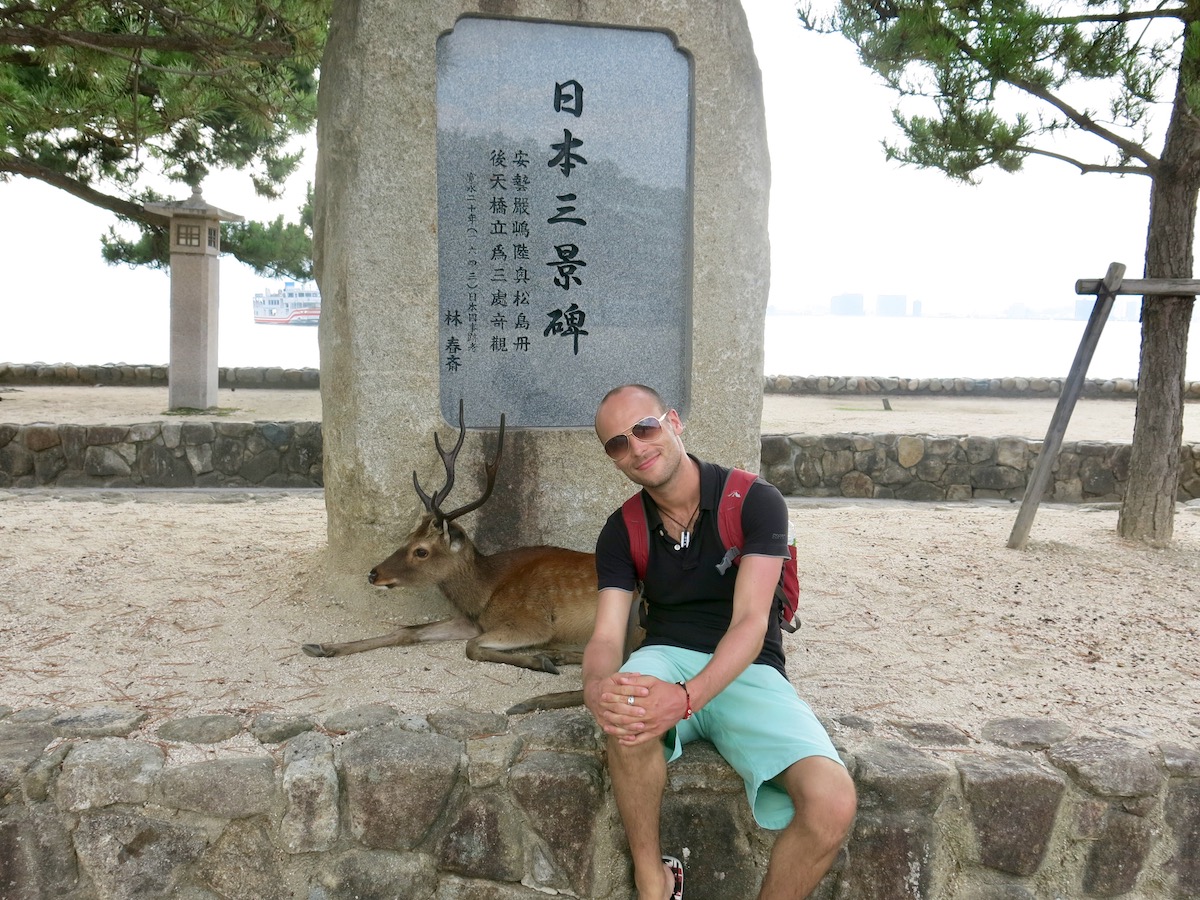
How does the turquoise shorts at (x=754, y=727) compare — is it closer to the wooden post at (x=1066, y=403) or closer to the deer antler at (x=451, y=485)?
the deer antler at (x=451, y=485)

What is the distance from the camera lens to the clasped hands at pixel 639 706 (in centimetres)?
227

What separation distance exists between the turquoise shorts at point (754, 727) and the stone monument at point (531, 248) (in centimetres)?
161

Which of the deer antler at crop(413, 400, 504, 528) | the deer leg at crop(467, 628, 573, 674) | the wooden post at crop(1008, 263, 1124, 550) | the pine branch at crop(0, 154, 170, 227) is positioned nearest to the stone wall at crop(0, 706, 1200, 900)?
the deer leg at crop(467, 628, 573, 674)

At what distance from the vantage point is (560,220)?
4.15m

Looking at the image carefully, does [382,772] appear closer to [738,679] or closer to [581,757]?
[581,757]

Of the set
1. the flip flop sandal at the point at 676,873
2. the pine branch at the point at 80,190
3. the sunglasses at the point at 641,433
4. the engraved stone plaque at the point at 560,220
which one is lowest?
the flip flop sandal at the point at 676,873

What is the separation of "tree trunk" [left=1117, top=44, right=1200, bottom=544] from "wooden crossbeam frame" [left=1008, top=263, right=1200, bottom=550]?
0.65ft

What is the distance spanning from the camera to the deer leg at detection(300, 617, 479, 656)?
11.7 feet

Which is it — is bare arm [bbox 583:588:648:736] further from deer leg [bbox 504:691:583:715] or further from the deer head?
the deer head

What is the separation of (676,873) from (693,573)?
74 centimetres

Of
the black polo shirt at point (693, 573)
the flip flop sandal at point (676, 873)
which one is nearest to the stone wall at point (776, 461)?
the black polo shirt at point (693, 573)

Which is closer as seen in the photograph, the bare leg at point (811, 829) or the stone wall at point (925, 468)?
the bare leg at point (811, 829)

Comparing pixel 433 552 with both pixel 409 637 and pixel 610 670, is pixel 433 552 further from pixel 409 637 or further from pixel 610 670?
pixel 610 670

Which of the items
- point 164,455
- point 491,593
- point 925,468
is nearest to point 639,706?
point 491,593
